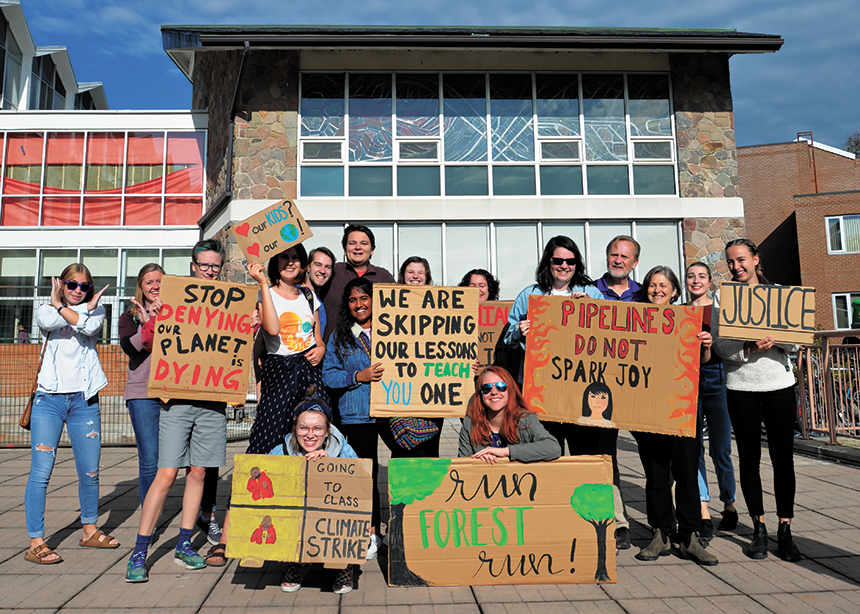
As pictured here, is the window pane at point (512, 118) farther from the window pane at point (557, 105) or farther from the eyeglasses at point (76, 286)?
the eyeglasses at point (76, 286)

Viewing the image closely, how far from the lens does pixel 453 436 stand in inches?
384

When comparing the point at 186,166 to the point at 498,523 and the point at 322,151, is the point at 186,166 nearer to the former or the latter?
the point at 322,151

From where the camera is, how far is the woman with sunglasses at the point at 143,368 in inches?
160

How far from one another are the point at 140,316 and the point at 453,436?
6.56 m

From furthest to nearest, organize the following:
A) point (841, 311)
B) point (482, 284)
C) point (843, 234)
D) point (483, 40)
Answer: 1. point (843, 234)
2. point (841, 311)
3. point (483, 40)
4. point (482, 284)

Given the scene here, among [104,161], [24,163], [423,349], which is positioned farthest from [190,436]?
[24,163]

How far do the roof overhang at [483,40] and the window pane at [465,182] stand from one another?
254 centimetres

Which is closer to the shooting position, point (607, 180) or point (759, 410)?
point (759, 410)

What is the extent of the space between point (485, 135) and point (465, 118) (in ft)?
1.97

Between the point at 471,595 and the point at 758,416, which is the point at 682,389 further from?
the point at 471,595

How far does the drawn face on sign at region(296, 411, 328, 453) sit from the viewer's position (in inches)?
138

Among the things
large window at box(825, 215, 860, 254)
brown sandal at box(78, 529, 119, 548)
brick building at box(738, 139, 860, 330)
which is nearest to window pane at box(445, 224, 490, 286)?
brown sandal at box(78, 529, 119, 548)

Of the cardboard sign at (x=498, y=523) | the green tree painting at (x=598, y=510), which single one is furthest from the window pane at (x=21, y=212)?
the green tree painting at (x=598, y=510)

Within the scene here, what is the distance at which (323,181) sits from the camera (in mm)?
12398
